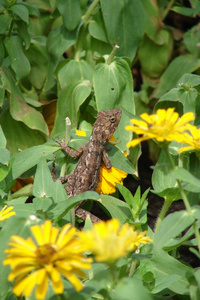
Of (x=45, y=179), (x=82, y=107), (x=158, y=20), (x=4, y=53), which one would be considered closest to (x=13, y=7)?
(x=4, y=53)

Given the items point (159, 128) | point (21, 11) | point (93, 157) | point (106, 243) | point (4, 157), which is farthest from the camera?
point (21, 11)

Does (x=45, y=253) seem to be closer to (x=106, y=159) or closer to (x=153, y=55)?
(x=106, y=159)

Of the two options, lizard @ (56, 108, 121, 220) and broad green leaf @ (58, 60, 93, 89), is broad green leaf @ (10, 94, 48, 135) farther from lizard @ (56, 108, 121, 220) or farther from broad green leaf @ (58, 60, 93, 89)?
lizard @ (56, 108, 121, 220)

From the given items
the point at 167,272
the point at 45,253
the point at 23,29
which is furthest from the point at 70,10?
the point at 45,253

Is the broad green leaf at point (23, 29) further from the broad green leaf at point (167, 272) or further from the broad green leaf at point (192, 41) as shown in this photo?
the broad green leaf at point (167, 272)

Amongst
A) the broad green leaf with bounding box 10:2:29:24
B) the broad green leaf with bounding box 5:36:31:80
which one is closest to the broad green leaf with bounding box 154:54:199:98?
the broad green leaf with bounding box 5:36:31:80

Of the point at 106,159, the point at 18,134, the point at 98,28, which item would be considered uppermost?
the point at 98,28

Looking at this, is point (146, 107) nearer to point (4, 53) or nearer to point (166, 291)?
point (4, 53)
